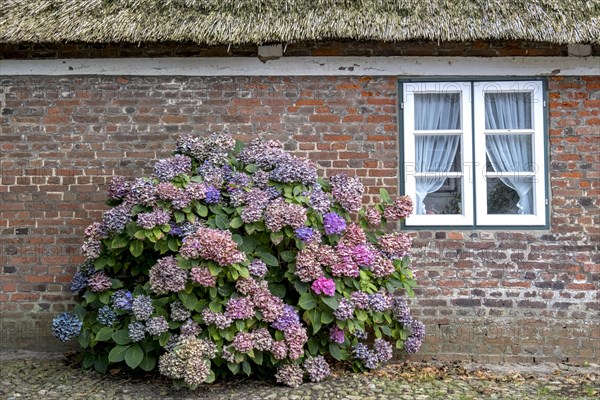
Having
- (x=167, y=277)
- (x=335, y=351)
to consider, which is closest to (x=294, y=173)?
(x=167, y=277)

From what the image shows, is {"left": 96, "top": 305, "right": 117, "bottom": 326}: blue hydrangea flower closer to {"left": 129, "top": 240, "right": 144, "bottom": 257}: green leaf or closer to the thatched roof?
{"left": 129, "top": 240, "right": 144, "bottom": 257}: green leaf

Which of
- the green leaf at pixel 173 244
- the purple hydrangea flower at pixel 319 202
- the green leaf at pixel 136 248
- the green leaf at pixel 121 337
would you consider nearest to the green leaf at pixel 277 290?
the purple hydrangea flower at pixel 319 202

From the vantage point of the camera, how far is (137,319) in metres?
4.67

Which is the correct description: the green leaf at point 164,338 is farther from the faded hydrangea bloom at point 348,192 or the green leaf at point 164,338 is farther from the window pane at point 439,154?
the window pane at point 439,154

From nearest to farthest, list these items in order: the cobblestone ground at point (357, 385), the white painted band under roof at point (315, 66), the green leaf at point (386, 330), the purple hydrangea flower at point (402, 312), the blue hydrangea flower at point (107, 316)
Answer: the cobblestone ground at point (357, 385), the blue hydrangea flower at point (107, 316), the green leaf at point (386, 330), the purple hydrangea flower at point (402, 312), the white painted band under roof at point (315, 66)

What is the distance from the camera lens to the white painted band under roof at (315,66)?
557cm

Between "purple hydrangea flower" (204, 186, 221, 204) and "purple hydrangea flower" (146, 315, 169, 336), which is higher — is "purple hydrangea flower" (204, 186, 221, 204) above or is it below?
above

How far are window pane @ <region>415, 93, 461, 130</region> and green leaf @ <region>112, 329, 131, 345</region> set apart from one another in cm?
339

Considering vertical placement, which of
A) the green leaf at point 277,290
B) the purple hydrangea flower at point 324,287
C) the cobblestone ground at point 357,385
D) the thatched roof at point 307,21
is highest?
the thatched roof at point 307,21

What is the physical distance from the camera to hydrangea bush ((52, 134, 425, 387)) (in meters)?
4.51

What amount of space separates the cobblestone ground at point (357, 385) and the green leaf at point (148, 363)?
174 millimetres

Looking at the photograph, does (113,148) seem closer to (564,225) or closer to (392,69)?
(392,69)

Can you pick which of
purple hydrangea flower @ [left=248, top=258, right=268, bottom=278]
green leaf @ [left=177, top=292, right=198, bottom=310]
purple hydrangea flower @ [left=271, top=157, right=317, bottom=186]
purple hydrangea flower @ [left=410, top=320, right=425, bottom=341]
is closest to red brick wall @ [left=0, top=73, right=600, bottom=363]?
purple hydrangea flower @ [left=410, top=320, right=425, bottom=341]

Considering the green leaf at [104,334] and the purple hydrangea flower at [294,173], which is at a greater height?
the purple hydrangea flower at [294,173]
